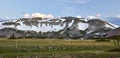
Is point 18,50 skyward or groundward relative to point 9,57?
groundward

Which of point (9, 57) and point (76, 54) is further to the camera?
point (76, 54)

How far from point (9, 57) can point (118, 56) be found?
1624 cm

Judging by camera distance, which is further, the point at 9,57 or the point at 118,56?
the point at 118,56

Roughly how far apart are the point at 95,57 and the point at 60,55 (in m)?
5.19

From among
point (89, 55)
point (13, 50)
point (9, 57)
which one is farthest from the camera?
point (13, 50)

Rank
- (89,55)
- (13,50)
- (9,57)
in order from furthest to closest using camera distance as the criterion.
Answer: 1. (13,50)
2. (89,55)
3. (9,57)

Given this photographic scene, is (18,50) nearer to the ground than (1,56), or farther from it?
nearer to the ground

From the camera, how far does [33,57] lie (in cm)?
5119

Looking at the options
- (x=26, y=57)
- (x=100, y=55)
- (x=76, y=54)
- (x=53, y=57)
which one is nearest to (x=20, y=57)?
(x=26, y=57)

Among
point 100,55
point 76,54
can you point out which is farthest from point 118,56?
point 76,54

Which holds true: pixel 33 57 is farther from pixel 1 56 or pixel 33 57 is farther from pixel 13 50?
pixel 13 50

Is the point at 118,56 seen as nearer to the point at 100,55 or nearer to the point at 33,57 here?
the point at 100,55

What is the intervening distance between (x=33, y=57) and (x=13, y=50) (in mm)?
14448

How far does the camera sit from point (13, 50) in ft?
213
